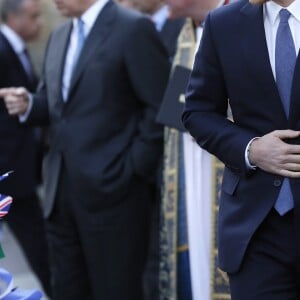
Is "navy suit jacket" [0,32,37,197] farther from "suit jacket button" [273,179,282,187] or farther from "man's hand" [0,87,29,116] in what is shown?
"suit jacket button" [273,179,282,187]

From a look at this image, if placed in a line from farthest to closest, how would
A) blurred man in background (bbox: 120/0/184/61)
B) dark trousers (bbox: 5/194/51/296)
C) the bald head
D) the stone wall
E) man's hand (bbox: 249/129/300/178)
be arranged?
the stone wall < the bald head < blurred man in background (bbox: 120/0/184/61) < dark trousers (bbox: 5/194/51/296) < man's hand (bbox: 249/129/300/178)

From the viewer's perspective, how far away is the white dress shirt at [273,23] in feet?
9.64

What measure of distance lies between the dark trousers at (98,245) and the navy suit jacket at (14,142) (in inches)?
28.9

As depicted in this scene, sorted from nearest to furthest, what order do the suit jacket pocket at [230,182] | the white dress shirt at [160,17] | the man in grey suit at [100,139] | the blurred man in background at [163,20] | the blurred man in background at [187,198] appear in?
the suit jacket pocket at [230,182] → the blurred man in background at [187,198] → the man in grey suit at [100,139] → the blurred man in background at [163,20] → the white dress shirt at [160,17]

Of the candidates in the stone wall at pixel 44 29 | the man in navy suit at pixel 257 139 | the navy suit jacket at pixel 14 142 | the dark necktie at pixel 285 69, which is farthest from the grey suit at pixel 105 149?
the stone wall at pixel 44 29

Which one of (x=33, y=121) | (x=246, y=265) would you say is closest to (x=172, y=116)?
(x=33, y=121)

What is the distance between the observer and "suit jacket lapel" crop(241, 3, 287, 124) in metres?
2.94

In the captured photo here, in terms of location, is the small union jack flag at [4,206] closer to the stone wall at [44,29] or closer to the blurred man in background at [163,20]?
the blurred man in background at [163,20]

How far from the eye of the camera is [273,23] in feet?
9.87

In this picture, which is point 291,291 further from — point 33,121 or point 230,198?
point 33,121

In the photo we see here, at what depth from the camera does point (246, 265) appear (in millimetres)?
3049

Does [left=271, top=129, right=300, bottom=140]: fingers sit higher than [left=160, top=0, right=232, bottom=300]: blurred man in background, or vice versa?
[left=271, top=129, right=300, bottom=140]: fingers

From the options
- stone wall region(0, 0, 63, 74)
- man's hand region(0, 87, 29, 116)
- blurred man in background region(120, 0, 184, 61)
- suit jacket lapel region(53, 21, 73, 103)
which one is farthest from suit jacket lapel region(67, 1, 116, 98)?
stone wall region(0, 0, 63, 74)

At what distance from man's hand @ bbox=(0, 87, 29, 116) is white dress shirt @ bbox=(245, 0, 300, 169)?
185cm
